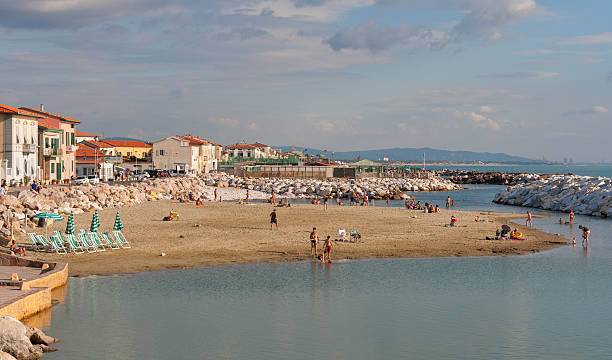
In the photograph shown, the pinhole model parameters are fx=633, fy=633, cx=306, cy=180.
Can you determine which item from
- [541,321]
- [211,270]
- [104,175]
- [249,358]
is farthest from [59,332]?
[104,175]

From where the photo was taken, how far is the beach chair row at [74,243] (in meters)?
28.0

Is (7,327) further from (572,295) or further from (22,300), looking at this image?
(572,295)

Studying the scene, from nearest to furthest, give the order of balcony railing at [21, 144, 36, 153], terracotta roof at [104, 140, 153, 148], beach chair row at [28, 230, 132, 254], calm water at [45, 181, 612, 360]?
calm water at [45, 181, 612, 360], beach chair row at [28, 230, 132, 254], balcony railing at [21, 144, 36, 153], terracotta roof at [104, 140, 153, 148]

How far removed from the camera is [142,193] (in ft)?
199

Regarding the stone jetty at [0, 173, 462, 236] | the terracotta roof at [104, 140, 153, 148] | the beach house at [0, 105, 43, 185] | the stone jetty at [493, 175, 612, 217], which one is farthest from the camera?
the terracotta roof at [104, 140, 153, 148]

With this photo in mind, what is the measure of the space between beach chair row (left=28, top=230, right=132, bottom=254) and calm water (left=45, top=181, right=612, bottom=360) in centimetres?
504

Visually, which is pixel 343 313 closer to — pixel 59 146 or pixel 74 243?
pixel 74 243

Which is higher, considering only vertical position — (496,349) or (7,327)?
(7,327)

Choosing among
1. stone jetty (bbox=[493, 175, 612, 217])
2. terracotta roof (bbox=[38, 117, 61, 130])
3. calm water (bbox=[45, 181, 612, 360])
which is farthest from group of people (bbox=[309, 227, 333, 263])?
terracotta roof (bbox=[38, 117, 61, 130])

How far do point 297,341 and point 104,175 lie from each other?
65399 millimetres

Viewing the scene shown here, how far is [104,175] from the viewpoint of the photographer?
7794 centimetres

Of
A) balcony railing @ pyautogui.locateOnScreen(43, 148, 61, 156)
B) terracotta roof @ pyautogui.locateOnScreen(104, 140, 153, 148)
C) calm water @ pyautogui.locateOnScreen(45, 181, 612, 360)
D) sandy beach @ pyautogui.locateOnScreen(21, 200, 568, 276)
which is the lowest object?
calm water @ pyautogui.locateOnScreen(45, 181, 612, 360)

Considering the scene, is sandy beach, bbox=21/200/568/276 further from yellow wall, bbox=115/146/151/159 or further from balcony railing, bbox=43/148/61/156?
yellow wall, bbox=115/146/151/159

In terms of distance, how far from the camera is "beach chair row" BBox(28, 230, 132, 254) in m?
28.0
